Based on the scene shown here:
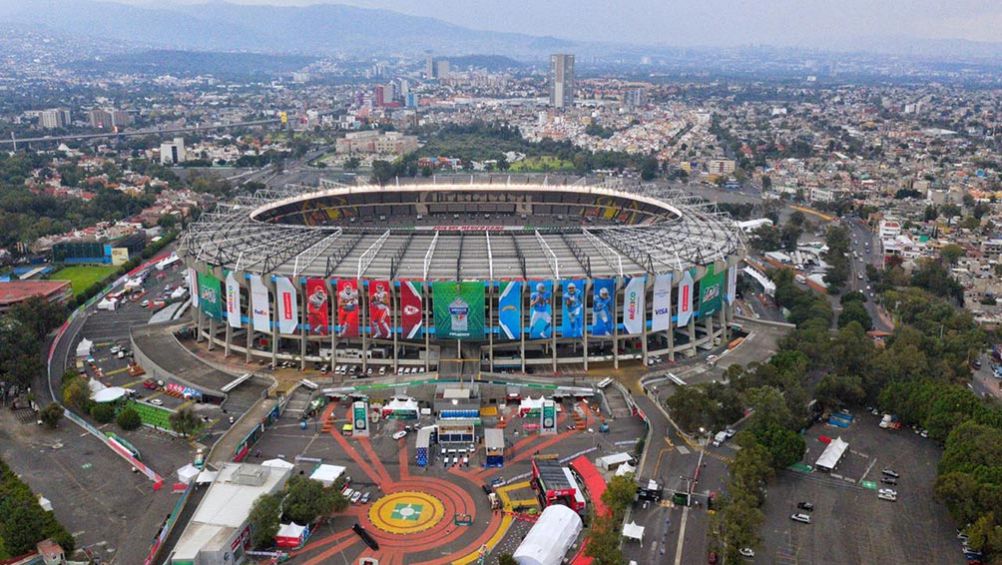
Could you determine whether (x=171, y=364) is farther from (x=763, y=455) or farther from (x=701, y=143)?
(x=701, y=143)

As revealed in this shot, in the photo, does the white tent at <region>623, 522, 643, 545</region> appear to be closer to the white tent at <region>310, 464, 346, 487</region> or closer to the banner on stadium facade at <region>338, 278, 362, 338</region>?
the white tent at <region>310, 464, 346, 487</region>

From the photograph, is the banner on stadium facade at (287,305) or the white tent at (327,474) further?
the banner on stadium facade at (287,305)

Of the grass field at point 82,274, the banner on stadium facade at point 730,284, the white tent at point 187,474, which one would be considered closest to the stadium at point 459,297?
the banner on stadium facade at point 730,284

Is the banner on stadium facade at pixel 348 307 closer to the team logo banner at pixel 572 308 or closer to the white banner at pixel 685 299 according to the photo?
the team logo banner at pixel 572 308

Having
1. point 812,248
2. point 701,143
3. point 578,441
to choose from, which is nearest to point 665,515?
point 578,441

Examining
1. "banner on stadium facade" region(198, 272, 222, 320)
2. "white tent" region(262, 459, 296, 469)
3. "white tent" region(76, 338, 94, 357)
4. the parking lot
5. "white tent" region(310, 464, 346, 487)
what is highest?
"banner on stadium facade" region(198, 272, 222, 320)

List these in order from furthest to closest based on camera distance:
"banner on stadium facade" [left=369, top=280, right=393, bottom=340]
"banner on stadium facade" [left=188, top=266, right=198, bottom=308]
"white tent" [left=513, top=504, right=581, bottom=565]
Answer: "banner on stadium facade" [left=188, top=266, right=198, bottom=308] < "banner on stadium facade" [left=369, top=280, right=393, bottom=340] < "white tent" [left=513, top=504, right=581, bottom=565]

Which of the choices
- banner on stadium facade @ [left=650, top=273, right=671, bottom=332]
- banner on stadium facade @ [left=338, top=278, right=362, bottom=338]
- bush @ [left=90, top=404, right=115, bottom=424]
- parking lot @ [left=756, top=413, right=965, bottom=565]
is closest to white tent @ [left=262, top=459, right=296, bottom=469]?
bush @ [left=90, top=404, right=115, bottom=424]
